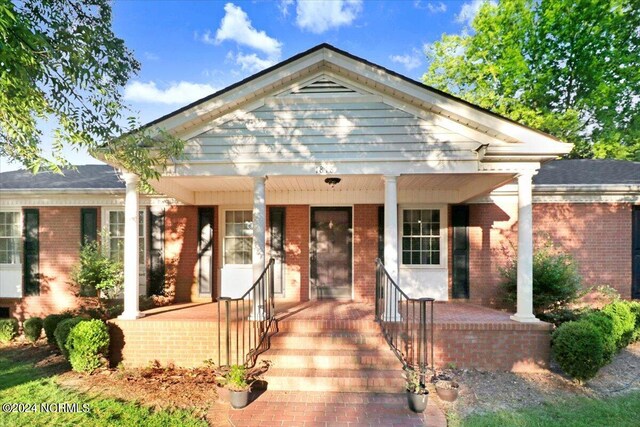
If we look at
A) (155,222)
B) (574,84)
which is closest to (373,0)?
(155,222)

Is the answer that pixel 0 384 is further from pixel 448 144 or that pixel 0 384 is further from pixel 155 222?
pixel 448 144

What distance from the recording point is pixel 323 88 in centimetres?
622

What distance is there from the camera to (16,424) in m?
4.12

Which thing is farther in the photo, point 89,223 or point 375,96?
point 89,223

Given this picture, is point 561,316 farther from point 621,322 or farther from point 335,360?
point 335,360

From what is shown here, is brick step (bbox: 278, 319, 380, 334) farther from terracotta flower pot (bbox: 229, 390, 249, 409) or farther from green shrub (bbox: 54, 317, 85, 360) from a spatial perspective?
green shrub (bbox: 54, 317, 85, 360)

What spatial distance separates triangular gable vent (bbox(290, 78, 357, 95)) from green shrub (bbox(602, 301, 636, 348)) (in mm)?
6210

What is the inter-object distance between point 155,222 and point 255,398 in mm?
5718

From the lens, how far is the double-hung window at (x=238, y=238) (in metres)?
8.80

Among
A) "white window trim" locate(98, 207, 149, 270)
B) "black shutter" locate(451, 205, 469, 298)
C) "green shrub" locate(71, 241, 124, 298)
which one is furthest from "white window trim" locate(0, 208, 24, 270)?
"black shutter" locate(451, 205, 469, 298)

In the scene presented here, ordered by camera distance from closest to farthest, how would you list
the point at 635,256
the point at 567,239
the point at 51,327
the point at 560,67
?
1. the point at 51,327
2. the point at 635,256
3. the point at 567,239
4. the point at 560,67

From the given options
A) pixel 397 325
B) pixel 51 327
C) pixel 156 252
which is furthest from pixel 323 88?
pixel 51 327

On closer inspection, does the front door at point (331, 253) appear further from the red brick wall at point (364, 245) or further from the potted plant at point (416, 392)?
the potted plant at point (416, 392)

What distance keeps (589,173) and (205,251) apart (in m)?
10.5
